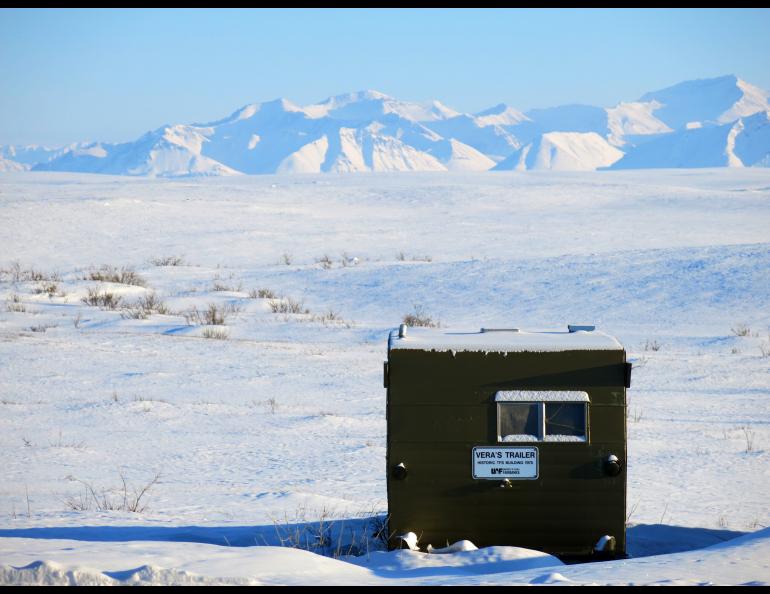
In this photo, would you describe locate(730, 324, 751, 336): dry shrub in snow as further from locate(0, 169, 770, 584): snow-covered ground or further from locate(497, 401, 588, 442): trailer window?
locate(497, 401, 588, 442): trailer window

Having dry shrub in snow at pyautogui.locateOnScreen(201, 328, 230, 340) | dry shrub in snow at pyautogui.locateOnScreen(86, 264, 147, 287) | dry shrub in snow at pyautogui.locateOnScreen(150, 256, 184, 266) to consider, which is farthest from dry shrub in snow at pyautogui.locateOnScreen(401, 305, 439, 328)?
dry shrub in snow at pyautogui.locateOnScreen(150, 256, 184, 266)

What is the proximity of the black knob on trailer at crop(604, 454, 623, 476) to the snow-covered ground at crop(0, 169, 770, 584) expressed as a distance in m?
0.35

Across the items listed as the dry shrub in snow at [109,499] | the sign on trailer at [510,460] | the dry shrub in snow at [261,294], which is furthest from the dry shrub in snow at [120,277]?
the sign on trailer at [510,460]

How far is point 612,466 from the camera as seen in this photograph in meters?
3.90

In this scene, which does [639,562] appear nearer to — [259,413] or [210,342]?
[259,413]

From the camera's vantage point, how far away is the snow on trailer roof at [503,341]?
3906 millimetres

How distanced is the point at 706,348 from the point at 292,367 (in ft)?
15.4

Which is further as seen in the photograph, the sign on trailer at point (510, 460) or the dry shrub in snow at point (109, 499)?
the dry shrub in snow at point (109, 499)

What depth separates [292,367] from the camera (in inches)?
386

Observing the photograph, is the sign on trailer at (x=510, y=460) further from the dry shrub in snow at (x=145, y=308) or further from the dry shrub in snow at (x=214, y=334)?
the dry shrub in snow at (x=145, y=308)

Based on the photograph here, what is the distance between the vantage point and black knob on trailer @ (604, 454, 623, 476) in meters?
3.90

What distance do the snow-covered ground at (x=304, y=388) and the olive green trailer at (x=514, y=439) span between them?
185mm

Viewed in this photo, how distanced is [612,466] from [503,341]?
649mm

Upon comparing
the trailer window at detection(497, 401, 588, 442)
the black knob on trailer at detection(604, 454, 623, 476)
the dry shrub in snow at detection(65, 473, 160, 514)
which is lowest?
the dry shrub in snow at detection(65, 473, 160, 514)
